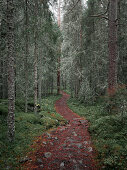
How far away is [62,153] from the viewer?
16.4 feet

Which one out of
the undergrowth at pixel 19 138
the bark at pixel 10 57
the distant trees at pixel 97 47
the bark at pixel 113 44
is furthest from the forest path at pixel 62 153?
the bark at pixel 113 44

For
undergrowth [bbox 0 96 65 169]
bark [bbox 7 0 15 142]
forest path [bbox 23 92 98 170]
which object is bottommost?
forest path [bbox 23 92 98 170]

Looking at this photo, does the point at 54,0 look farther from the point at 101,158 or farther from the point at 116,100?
the point at 101,158

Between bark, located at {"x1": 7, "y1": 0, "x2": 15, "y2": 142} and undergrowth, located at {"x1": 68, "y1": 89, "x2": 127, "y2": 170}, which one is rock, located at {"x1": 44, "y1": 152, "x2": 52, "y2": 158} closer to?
bark, located at {"x1": 7, "y1": 0, "x2": 15, "y2": 142}

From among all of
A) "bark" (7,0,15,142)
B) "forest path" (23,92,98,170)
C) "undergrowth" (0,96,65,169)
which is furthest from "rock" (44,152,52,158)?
"bark" (7,0,15,142)

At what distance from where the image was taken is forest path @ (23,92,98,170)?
4195mm

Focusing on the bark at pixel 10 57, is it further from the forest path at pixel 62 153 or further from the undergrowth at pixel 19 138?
the forest path at pixel 62 153

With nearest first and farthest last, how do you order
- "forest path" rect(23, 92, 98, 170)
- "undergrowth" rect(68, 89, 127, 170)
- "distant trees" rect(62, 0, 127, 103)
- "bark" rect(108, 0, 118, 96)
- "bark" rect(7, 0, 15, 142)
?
"undergrowth" rect(68, 89, 127, 170), "forest path" rect(23, 92, 98, 170), "bark" rect(7, 0, 15, 142), "bark" rect(108, 0, 118, 96), "distant trees" rect(62, 0, 127, 103)

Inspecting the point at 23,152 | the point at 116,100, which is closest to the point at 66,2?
the point at 116,100

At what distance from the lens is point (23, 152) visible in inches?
190

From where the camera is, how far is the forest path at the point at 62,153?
4195 millimetres

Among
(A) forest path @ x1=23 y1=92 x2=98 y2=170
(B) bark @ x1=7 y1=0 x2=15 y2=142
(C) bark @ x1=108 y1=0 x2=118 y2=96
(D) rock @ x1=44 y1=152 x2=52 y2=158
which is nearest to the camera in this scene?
(A) forest path @ x1=23 y1=92 x2=98 y2=170

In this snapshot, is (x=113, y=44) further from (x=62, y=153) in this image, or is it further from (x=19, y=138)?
(x=19, y=138)

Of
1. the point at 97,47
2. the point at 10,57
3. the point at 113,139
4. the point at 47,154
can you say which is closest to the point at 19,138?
the point at 47,154
